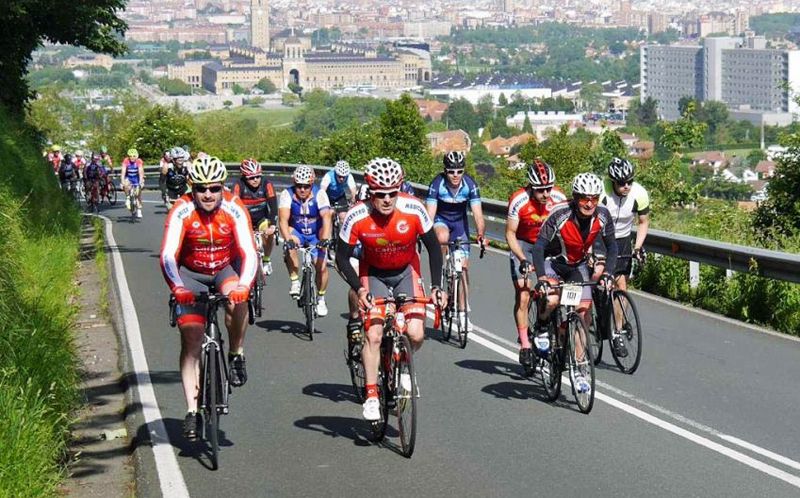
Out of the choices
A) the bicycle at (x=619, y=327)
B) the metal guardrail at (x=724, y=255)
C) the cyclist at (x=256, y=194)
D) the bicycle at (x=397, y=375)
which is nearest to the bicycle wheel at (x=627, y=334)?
the bicycle at (x=619, y=327)

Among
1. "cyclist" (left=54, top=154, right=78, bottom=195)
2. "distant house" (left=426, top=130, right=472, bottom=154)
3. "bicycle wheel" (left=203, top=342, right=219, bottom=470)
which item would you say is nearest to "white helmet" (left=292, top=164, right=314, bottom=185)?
"bicycle wheel" (left=203, top=342, right=219, bottom=470)

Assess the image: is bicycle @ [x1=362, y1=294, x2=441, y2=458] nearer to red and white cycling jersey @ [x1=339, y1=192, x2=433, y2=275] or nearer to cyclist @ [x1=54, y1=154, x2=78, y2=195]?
red and white cycling jersey @ [x1=339, y1=192, x2=433, y2=275]

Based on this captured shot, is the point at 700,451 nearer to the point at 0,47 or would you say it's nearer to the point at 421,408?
the point at 421,408

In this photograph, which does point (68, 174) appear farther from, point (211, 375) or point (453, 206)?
point (211, 375)

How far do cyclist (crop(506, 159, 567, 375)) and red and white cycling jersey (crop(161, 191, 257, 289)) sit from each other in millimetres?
3479

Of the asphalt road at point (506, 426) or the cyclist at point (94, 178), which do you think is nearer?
the asphalt road at point (506, 426)

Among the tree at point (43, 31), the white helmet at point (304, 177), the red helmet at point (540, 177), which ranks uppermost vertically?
the tree at point (43, 31)

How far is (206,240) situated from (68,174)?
32798 mm

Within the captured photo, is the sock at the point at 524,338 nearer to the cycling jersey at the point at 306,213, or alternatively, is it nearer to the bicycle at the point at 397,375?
the bicycle at the point at 397,375

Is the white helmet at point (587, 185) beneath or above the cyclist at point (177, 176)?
above

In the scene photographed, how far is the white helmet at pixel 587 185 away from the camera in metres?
11.0

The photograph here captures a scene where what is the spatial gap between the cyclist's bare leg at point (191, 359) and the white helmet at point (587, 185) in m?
3.12

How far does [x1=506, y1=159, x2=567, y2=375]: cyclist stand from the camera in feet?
41.7

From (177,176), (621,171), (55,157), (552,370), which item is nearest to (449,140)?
(55,157)
